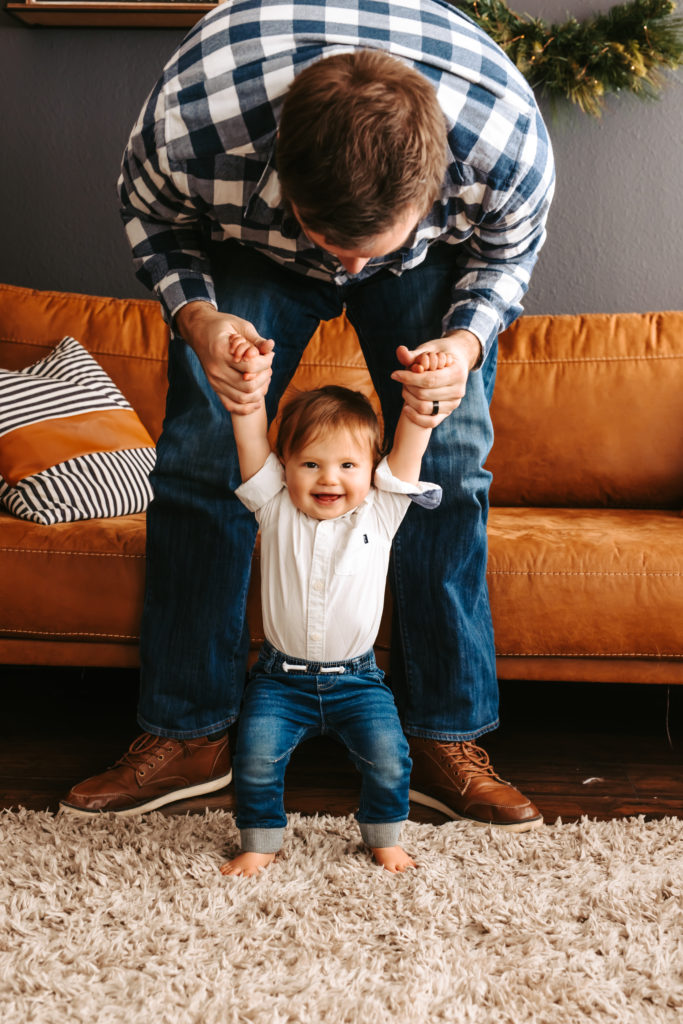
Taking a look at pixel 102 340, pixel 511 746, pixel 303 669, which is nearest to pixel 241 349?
pixel 303 669

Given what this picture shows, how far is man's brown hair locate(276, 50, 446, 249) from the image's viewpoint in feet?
2.60

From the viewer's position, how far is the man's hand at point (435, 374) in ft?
3.56

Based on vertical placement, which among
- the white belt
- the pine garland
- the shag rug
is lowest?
the shag rug

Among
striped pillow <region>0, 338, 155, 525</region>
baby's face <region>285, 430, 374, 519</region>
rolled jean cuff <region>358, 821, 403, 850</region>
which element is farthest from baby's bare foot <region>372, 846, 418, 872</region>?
striped pillow <region>0, 338, 155, 525</region>

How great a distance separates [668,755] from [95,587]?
1.08 m

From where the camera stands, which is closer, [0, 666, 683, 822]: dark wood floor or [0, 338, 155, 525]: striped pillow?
[0, 666, 683, 822]: dark wood floor

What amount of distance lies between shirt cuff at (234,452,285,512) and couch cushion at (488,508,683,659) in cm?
45

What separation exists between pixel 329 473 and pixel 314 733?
38 cm

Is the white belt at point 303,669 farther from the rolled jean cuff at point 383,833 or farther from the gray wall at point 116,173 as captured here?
the gray wall at point 116,173

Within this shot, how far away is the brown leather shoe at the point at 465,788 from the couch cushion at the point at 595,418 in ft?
2.75

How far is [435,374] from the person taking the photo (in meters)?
1.09

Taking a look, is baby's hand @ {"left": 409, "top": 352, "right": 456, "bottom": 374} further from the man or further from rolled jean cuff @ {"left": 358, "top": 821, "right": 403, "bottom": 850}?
rolled jean cuff @ {"left": 358, "top": 821, "right": 403, "bottom": 850}

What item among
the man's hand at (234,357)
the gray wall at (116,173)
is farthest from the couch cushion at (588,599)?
the gray wall at (116,173)

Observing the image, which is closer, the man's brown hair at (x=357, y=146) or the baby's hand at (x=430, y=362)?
the man's brown hair at (x=357, y=146)
